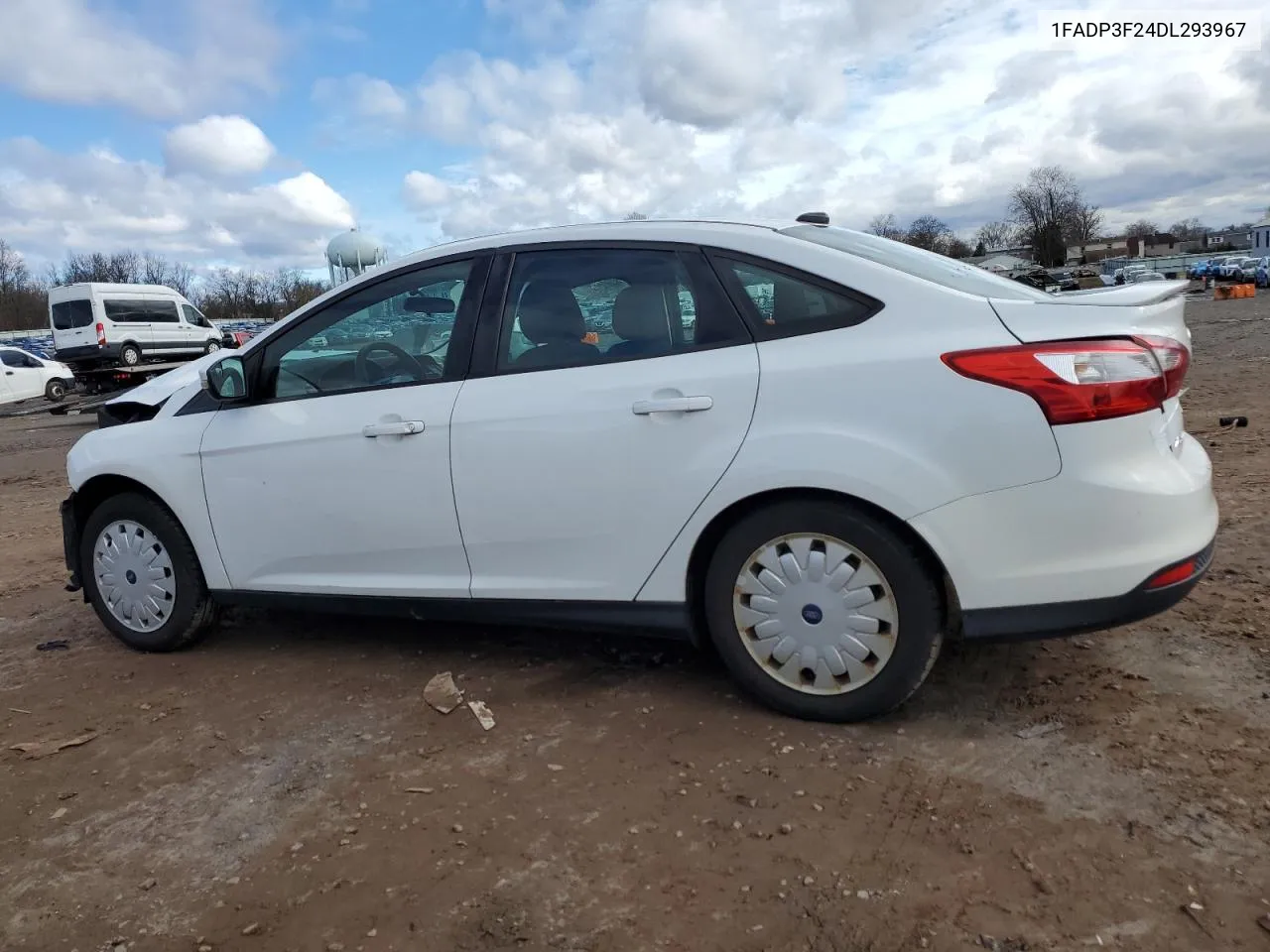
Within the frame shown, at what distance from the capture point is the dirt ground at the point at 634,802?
2.22 m

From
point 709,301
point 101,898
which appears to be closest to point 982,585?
point 709,301

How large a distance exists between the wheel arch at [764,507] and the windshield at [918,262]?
2.42ft

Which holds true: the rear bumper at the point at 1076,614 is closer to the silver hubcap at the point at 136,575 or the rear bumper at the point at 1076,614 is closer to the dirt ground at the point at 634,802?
the dirt ground at the point at 634,802

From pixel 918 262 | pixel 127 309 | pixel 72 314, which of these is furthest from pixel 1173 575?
pixel 127 309

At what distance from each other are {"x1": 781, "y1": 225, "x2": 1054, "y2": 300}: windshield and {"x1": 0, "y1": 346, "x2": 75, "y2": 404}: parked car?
26.1 metres

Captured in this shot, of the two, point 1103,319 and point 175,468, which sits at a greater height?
point 1103,319

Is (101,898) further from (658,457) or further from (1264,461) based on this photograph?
(1264,461)

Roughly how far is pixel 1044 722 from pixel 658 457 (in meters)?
1.51

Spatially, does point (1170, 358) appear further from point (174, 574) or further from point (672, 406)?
point (174, 574)

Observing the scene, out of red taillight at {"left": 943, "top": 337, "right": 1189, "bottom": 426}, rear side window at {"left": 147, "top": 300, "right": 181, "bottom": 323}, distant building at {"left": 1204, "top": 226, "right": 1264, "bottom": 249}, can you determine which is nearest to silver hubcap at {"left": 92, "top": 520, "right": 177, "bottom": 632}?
red taillight at {"left": 943, "top": 337, "right": 1189, "bottom": 426}

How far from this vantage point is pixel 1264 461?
6559 millimetres

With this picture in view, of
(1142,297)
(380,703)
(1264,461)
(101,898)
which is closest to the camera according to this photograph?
(101,898)

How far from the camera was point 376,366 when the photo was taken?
12.1ft

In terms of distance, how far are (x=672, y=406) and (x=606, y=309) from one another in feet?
1.65
